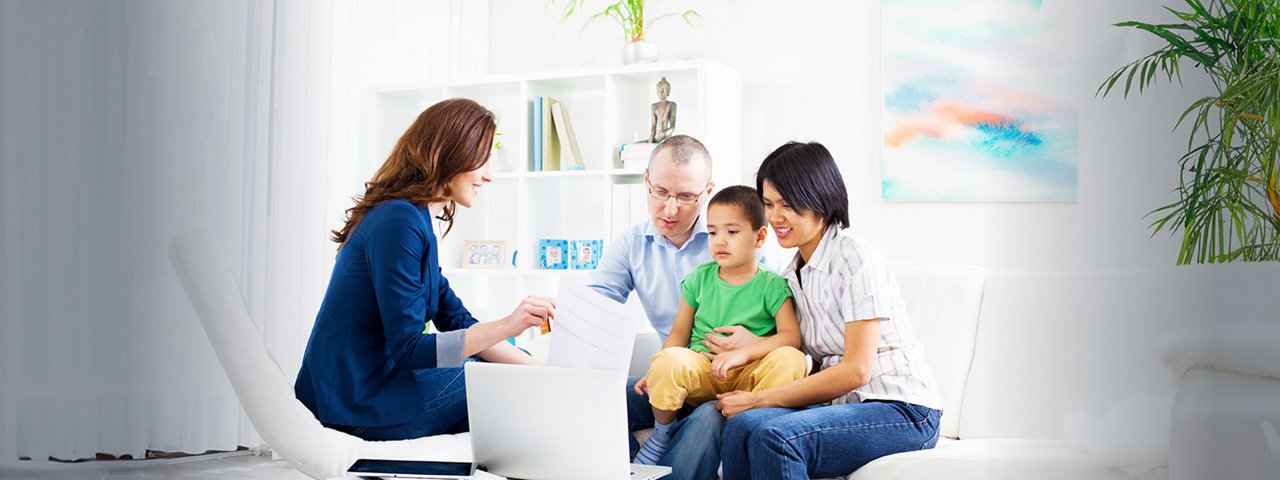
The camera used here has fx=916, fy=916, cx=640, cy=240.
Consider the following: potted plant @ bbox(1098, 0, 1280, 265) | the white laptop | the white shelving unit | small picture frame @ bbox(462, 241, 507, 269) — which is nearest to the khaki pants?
the white laptop

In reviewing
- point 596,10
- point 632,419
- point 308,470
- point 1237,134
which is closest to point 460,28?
point 596,10

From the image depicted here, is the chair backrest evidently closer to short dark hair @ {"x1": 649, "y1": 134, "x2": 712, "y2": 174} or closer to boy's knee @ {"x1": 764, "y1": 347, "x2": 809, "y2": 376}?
boy's knee @ {"x1": 764, "y1": 347, "x2": 809, "y2": 376}

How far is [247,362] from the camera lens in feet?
1.53

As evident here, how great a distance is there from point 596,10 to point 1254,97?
11.2ft

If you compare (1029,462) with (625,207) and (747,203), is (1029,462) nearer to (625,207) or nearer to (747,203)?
(747,203)

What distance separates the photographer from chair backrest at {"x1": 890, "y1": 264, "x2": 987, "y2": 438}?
6.14 ft

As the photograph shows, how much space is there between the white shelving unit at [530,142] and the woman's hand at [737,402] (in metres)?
1.54

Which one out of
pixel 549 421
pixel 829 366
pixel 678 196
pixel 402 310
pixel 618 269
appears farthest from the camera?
pixel 618 269

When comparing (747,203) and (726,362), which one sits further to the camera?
(747,203)

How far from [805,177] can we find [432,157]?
650mm

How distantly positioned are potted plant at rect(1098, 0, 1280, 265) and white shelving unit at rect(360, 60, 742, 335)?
2652mm

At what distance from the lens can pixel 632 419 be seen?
1.75 m

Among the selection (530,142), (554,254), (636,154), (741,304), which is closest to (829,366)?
(741,304)

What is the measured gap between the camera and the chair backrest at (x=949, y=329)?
187cm
